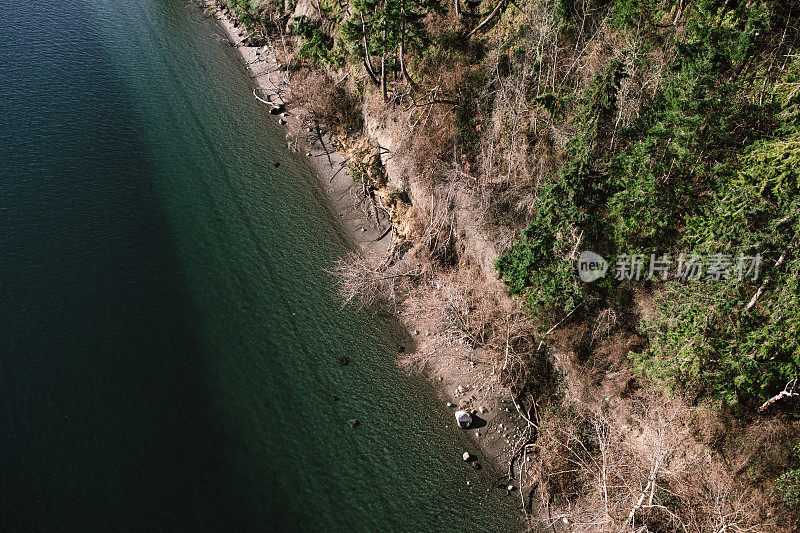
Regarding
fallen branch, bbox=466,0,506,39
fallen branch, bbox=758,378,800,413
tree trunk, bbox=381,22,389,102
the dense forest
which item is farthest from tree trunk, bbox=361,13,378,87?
fallen branch, bbox=758,378,800,413

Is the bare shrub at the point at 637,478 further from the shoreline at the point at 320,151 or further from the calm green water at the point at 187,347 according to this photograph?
the shoreline at the point at 320,151

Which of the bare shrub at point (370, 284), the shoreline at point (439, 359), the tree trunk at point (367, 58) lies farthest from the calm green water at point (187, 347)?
the tree trunk at point (367, 58)

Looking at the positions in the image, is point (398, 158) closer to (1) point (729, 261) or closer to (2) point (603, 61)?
(2) point (603, 61)

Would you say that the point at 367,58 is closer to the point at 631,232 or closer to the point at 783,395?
the point at 631,232

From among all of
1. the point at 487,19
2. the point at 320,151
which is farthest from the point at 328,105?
the point at 487,19

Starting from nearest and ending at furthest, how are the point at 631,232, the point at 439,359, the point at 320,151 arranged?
the point at 631,232 → the point at 439,359 → the point at 320,151
